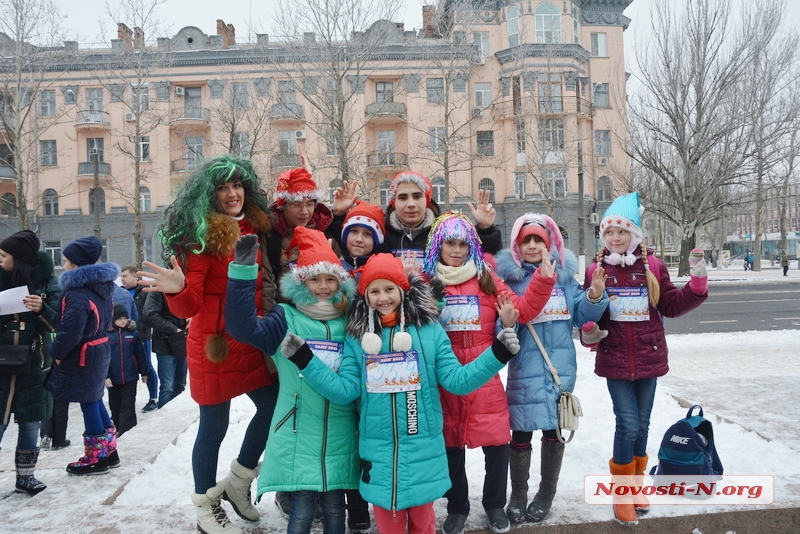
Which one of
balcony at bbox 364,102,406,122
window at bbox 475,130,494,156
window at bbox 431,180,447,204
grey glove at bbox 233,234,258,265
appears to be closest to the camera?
grey glove at bbox 233,234,258,265

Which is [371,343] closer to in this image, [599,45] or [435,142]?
[435,142]

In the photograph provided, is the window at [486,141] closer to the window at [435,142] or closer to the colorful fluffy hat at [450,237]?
the window at [435,142]

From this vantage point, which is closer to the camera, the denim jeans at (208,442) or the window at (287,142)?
the denim jeans at (208,442)

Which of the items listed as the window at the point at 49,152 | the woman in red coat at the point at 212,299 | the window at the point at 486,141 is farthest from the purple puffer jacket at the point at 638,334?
the window at the point at 49,152

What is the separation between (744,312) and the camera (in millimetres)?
14773

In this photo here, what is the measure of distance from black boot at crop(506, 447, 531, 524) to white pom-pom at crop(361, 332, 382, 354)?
1117 millimetres

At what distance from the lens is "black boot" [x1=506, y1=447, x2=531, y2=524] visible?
3119mm

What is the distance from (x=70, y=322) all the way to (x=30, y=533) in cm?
161

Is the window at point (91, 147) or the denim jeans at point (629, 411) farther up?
the window at point (91, 147)

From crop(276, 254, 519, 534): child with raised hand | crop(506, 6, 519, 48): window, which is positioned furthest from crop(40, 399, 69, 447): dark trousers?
crop(506, 6, 519, 48): window

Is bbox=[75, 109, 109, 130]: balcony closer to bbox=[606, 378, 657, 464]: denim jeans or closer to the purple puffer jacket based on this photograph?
the purple puffer jacket

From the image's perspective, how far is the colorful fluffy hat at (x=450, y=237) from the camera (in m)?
3.10

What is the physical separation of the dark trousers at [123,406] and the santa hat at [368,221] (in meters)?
4.12

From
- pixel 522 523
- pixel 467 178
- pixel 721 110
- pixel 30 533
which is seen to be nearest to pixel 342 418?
pixel 522 523
